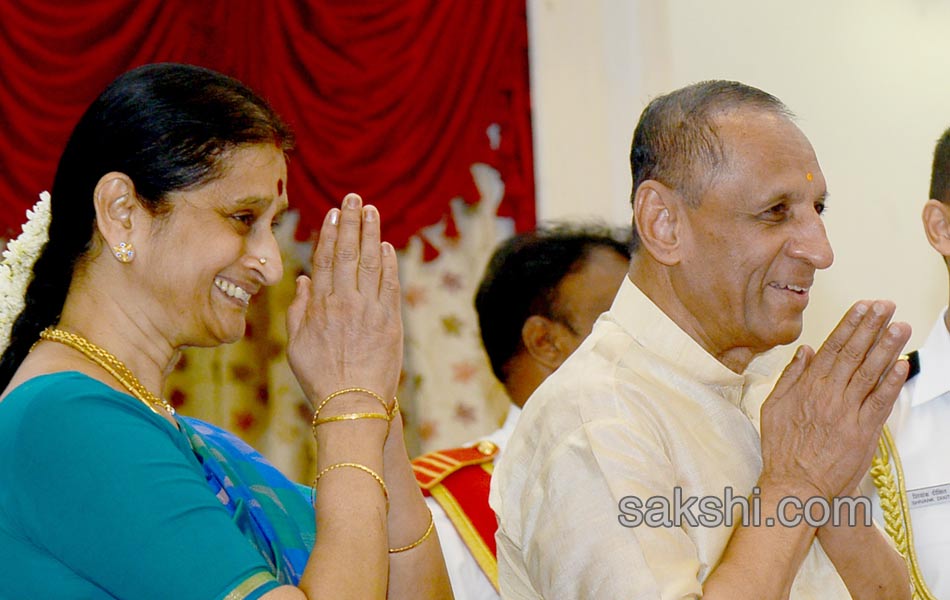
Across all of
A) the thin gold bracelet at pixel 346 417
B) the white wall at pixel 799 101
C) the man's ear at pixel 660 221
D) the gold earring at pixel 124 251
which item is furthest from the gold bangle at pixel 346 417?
the white wall at pixel 799 101

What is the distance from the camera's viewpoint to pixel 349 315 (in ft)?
5.83

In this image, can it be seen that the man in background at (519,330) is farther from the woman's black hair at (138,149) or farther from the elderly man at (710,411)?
the woman's black hair at (138,149)

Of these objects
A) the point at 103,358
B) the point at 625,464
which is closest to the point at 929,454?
the point at 625,464

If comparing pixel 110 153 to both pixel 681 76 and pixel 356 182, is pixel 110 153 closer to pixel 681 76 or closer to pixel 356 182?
pixel 356 182

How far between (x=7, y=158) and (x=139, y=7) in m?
0.58

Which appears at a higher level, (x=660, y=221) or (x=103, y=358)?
(x=660, y=221)

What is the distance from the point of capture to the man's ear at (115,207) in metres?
1.73

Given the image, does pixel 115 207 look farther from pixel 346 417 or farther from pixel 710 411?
pixel 710 411

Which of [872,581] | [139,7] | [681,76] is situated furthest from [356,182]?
[872,581]

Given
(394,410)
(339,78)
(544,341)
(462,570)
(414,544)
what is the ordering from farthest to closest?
(339,78) < (544,341) < (462,570) < (414,544) < (394,410)

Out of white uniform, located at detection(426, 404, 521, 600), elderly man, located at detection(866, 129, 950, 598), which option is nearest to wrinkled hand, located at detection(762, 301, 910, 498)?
elderly man, located at detection(866, 129, 950, 598)

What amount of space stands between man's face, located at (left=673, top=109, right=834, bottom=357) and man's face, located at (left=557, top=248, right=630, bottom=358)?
1071 mm

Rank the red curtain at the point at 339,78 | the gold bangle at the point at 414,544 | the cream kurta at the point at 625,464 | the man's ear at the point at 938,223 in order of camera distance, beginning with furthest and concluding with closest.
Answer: the red curtain at the point at 339,78 < the man's ear at the point at 938,223 < the gold bangle at the point at 414,544 < the cream kurta at the point at 625,464

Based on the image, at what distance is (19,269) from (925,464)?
1556mm
